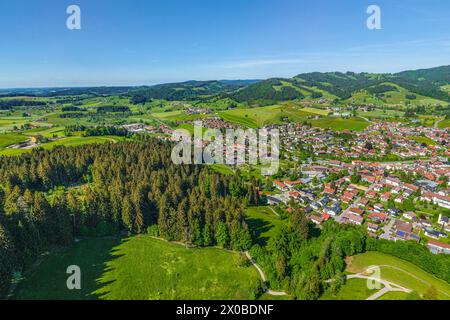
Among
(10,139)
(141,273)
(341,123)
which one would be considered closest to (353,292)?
(141,273)

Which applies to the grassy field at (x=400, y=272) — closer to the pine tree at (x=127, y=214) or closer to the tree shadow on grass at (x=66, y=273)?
the tree shadow on grass at (x=66, y=273)

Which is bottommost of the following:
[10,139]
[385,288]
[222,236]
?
[385,288]

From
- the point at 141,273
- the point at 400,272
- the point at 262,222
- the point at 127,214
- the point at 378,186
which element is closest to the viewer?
the point at 141,273

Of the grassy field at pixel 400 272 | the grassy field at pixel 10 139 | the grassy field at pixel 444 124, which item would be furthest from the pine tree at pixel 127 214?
the grassy field at pixel 444 124

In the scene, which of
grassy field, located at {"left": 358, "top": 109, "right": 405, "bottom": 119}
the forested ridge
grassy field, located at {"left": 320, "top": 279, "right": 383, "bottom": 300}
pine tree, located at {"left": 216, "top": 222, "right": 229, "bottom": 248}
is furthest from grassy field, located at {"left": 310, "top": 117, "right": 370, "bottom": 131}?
grassy field, located at {"left": 320, "top": 279, "right": 383, "bottom": 300}

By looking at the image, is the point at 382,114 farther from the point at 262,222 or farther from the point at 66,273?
the point at 66,273

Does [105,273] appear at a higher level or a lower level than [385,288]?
higher

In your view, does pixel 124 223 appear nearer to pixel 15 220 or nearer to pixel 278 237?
pixel 15 220
